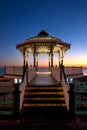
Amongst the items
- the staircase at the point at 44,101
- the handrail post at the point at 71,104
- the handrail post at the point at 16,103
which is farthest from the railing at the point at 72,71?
the handrail post at the point at 16,103

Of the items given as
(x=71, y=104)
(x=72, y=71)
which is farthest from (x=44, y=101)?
(x=72, y=71)

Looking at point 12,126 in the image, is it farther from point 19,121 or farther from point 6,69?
point 6,69

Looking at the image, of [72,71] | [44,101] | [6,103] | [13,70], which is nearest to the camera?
[6,103]

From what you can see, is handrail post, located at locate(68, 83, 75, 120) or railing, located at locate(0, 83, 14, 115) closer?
handrail post, located at locate(68, 83, 75, 120)

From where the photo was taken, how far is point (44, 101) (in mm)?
10383

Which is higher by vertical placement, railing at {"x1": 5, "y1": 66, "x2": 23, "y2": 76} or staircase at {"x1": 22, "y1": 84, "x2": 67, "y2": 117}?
railing at {"x1": 5, "y1": 66, "x2": 23, "y2": 76}

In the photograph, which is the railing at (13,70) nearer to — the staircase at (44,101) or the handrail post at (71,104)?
the staircase at (44,101)

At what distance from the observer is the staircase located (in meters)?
9.59

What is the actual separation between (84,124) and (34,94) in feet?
13.0

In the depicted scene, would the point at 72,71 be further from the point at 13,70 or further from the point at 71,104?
the point at 71,104

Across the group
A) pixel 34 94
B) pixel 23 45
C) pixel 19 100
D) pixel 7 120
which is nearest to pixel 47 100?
pixel 34 94

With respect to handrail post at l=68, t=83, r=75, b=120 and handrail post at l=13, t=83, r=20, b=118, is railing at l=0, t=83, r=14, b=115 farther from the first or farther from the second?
handrail post at l=68, t=83, r=75, b=120

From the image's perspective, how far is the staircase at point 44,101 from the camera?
959 centimetres

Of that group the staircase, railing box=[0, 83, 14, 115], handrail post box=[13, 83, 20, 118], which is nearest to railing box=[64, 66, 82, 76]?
the staircase
